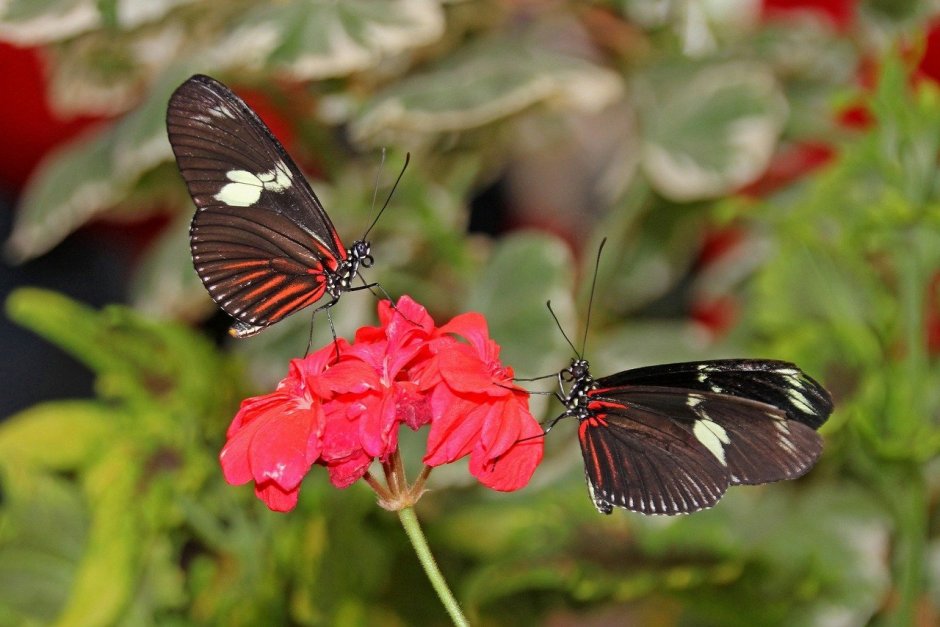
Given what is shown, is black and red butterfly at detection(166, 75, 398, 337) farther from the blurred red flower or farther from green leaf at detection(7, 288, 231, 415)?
the blurred red flower

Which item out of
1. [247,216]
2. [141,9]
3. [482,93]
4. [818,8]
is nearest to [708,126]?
[482,93]

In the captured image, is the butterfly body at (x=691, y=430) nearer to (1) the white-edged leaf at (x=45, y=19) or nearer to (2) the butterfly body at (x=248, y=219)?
(2) the butterfly body at (x=248, y=219)

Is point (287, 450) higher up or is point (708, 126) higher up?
point (708, 126)

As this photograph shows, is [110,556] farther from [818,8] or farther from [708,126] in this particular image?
[818,8]

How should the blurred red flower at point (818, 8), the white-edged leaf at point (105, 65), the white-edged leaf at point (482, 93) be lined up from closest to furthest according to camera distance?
the white-edged leaf at point (482, 93) < the white-edged leaf at point (105, 65) < the blurred red flower at point (818, 8)

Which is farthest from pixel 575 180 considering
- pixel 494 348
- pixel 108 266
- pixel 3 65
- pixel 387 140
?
pixel 494 348

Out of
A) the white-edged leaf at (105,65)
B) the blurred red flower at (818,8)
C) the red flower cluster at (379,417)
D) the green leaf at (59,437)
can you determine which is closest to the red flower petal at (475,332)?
the red flower cluster at (379,417)

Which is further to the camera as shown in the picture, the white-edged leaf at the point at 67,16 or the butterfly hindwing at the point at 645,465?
the white-edged leaf at the point at 67,16
